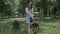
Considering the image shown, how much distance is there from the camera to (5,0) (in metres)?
38.5

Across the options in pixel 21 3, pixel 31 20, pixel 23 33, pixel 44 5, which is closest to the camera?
pixel 31 20

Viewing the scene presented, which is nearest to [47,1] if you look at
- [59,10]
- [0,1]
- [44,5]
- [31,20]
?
[44,5]

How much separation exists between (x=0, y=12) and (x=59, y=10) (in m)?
11.7

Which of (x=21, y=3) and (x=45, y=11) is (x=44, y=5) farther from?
(x=21, y=3)

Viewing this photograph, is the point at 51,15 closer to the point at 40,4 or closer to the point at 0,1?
the point at 40,4

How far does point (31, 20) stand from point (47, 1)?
2700 centimetres

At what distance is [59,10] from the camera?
38969mm

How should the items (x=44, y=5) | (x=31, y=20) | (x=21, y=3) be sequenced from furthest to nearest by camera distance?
(x=21, y=3), (x=44, y=5), (x=31, y=20)

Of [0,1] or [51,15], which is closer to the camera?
[0,1]

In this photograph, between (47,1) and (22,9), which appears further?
(22,9)

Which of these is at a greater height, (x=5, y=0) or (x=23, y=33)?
(x=5, y=0)

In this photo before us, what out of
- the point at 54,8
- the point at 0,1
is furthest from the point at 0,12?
the point at 54,8

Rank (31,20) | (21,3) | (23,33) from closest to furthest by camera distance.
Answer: (31,20) < (23,33) < (21,3)

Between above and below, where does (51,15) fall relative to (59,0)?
below
